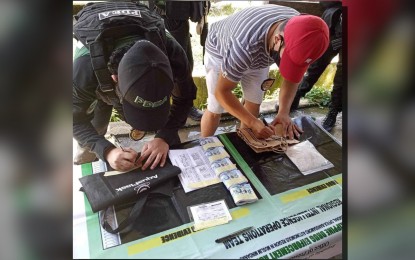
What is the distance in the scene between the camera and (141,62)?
73 centimetres

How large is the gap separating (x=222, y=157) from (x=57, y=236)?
48cm

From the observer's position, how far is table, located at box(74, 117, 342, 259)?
2.43 feet

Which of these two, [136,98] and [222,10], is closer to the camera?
[136,98]

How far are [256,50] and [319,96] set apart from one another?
27cm

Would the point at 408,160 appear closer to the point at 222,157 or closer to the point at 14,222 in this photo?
the point at 222,157

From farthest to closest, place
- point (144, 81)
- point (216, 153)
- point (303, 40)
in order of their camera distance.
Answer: point (216, 153), point (303, 40), point (144, 81)

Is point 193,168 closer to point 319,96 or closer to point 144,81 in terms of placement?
point 144,81

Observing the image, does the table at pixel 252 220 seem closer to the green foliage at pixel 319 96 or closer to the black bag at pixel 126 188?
the black bag at pixel 126 188

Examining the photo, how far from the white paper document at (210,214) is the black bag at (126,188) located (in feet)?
0.29

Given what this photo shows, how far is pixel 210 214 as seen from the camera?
0.82 metres

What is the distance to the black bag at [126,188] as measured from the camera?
2.54 ft

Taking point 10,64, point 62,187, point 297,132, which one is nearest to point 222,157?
point 297,132

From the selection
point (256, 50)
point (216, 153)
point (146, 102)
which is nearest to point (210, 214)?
point (216, 153)

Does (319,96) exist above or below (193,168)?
above
